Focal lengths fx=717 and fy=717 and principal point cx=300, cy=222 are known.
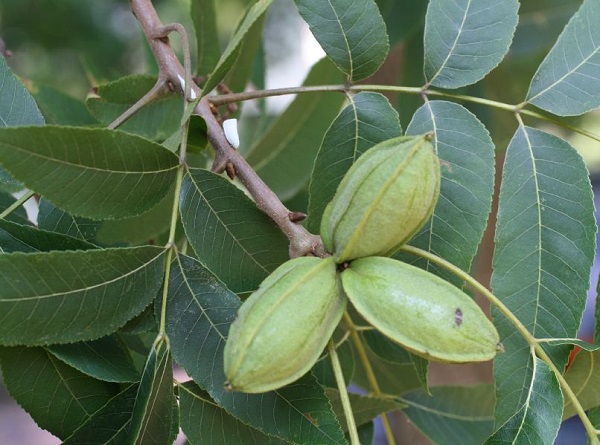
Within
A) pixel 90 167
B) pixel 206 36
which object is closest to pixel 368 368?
pixel 90 167

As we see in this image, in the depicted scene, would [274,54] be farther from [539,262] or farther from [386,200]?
[386,200]

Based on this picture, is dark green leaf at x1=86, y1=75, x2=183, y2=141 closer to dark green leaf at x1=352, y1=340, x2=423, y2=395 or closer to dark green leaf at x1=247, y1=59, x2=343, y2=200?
dark green leaf at x1=247, y1=59, x2=343, y2=200

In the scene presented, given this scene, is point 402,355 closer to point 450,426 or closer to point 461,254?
point 450,426

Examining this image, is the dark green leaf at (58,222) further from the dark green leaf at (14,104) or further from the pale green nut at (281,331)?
the pale green nut at (281,331)

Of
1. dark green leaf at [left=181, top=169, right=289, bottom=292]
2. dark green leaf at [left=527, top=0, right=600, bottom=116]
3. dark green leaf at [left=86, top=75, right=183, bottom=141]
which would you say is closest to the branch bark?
dark green leaf at [left=181, top=169, right=289, bottom=292]

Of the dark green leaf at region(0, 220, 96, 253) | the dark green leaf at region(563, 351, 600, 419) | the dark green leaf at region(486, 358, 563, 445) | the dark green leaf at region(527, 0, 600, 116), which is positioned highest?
the dark green leaf at region(527, 0, 600, 116)

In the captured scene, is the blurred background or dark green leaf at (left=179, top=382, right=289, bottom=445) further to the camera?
the blurred background

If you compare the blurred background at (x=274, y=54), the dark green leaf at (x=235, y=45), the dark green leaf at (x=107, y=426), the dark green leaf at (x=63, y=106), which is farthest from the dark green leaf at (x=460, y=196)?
the dark green leaf at (x=63, y=106)
